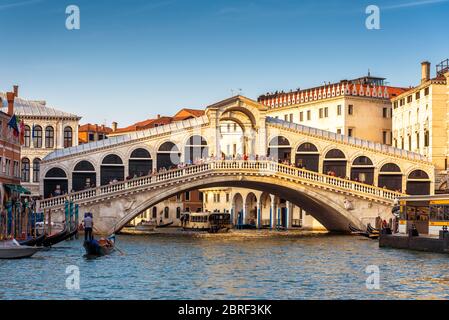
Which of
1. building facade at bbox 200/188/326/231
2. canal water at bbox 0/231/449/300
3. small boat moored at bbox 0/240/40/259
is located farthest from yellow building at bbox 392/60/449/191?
small boat moored at bbox 0/240/40/259

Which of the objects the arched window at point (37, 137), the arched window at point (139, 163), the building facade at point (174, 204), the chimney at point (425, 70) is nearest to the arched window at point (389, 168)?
the chimney at point (425, 70)

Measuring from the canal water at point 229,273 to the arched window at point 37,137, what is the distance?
20059 millimetres

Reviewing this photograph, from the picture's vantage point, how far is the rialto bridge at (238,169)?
45.7 m

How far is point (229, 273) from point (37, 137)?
3184 centimetres

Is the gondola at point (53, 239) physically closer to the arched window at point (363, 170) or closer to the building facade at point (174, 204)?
the arched window at point (363, 170)

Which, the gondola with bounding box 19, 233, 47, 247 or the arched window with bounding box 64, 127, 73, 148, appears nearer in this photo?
the gondola with bounding box 19, 233, 47, 247

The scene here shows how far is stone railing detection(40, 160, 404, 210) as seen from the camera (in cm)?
4525

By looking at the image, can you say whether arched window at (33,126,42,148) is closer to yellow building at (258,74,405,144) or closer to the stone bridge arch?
the stone bridge arch

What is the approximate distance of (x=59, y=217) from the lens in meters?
44.8

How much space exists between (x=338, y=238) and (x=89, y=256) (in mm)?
16199

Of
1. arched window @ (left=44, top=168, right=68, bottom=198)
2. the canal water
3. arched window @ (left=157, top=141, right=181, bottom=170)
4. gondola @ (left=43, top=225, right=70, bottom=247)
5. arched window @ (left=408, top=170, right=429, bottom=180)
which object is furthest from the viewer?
arched window @ (left=408, top=170, right=429, bottom=180)

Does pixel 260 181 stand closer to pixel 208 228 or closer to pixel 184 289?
pixel 208 228

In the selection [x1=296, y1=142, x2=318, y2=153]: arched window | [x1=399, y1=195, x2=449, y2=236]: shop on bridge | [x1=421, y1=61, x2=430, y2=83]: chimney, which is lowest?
[x1=399, y1=195, x2=449, y2=236]: shop on bridge

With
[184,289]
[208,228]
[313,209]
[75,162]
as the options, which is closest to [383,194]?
[313,209]
